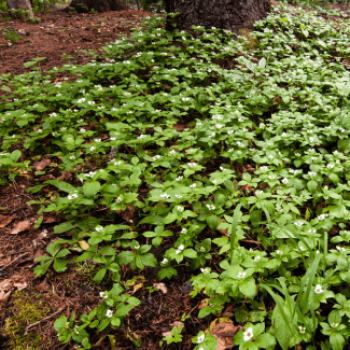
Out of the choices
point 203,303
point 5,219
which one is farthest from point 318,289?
point 5,219

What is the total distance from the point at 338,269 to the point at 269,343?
2.52ft

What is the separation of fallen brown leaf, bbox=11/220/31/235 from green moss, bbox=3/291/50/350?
2.18 ft

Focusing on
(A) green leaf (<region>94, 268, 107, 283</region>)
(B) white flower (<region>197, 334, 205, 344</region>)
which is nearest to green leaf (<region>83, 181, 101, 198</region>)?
(A) green leaf (<region>94, 268, 107, 283</region>)

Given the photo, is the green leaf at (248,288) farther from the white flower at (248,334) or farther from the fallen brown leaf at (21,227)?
the fallen brown leaf at (21,227)

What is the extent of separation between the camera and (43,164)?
10.2 ft

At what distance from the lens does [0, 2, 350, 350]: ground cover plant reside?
184cm

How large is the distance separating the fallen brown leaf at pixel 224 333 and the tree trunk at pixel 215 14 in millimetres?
4779

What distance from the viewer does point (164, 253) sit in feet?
7.56

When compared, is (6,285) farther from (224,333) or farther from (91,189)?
(224,333)

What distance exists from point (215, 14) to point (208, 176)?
11.3ft

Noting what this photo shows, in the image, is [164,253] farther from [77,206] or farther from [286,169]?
[286,169]

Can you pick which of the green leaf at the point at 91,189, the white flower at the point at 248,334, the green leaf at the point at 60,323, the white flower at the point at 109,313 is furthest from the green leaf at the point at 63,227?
the white flower at the point at 248,334

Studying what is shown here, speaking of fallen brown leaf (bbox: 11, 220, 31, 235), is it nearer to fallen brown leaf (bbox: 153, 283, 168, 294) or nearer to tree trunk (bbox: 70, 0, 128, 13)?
fallen brown leaf (bbox: 153, 283, 168, 294)

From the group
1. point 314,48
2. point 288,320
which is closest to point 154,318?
point 288,320
